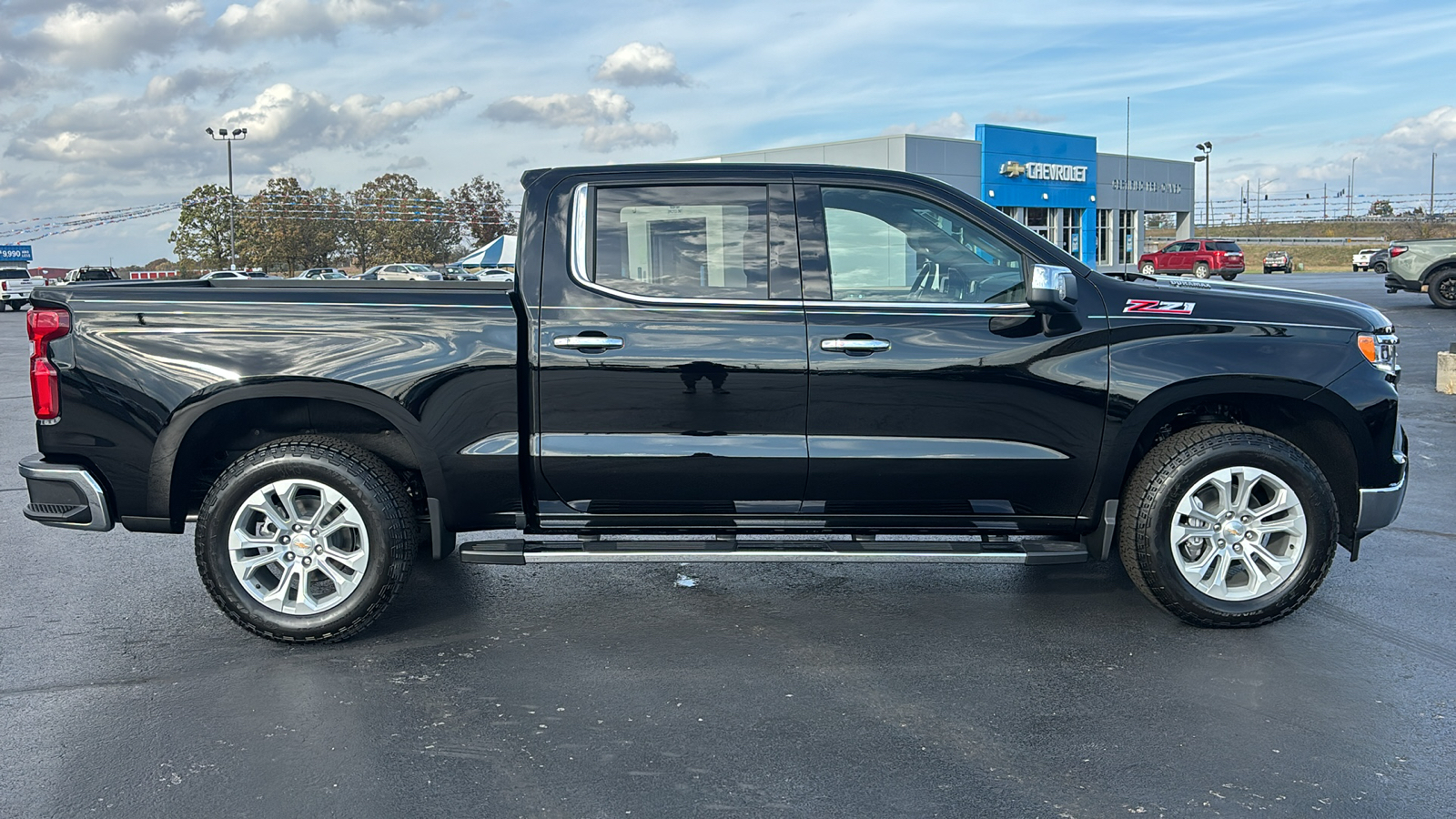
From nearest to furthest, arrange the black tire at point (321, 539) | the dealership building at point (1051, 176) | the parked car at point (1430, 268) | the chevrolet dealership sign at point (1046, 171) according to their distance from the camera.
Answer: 1. the black tire at point (321, 539)
2. the parked car at point (1430, 268)
3. the dealership building at point (1051, 176)
4. the chevrolet dealership sign at point (1046, 171)

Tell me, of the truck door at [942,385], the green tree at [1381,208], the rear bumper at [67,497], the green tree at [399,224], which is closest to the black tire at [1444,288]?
the truck door at [942,385]

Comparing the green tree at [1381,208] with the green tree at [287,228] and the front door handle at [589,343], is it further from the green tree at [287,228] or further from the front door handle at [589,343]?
the front door handle at [589,343]

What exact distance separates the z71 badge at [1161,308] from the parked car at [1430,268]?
22.5m

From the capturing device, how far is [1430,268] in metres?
23.8

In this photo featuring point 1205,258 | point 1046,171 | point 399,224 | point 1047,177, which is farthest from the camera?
point 399,224

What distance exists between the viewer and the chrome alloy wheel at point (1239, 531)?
4777 millimetres

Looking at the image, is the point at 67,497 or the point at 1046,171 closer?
the point at 67,497

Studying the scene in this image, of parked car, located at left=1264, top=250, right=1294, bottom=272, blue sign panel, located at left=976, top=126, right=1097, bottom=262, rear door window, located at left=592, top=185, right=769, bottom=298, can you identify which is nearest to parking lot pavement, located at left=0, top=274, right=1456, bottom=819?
rear door window, located at left=592, top=185, right=769, bottom=298

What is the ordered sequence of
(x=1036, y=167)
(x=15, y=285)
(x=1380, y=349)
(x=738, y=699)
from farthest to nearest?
1. (x=1036, y=167)
2. (x=15, y=285)
3. (x=1380, y=349)
4. (x=738, y=699)

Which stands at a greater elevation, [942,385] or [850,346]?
[850,346]

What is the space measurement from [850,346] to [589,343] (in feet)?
3.45

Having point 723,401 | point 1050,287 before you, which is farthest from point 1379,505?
point 723,401

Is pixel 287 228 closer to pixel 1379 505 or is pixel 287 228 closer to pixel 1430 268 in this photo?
pixel 1430 268

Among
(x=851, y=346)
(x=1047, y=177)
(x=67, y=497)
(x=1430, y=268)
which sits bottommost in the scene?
(x=67, y=497)
